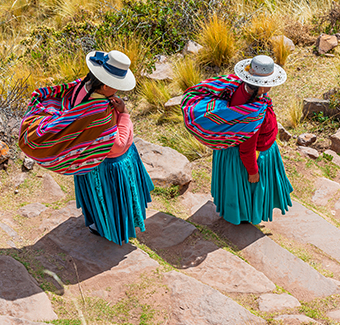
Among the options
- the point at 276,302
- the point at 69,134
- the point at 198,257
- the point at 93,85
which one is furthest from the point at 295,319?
the point at 93,85

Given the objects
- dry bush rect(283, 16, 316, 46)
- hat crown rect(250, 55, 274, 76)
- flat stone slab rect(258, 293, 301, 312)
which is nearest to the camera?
flat stone slab rect(258, 293, 301, 312)

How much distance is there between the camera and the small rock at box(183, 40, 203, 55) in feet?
21.3

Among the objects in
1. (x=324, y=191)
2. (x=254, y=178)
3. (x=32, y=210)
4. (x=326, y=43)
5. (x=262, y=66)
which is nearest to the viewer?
(x=262, y=66)

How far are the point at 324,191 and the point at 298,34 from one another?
3.67 metres

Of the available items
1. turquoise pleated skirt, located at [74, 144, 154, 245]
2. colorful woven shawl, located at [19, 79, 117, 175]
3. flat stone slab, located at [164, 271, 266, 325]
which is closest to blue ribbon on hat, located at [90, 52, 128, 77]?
colorful woven shawl, located at [19, 79, 117, 175]

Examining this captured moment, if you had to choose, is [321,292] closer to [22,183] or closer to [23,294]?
[23,294]

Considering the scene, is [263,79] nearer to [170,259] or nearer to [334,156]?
[170,259]

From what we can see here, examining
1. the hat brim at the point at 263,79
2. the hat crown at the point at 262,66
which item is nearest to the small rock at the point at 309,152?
the hat brim at the point at 263,79

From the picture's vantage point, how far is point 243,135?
2869 millimetres

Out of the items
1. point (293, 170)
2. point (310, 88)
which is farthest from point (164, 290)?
point (310, 88)

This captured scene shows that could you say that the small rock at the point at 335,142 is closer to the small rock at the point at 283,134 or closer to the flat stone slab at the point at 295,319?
the small rock at the point at 283,134

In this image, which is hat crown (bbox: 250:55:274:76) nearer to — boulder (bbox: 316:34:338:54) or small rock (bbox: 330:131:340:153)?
small rock (bbox: 330:131:340:153)

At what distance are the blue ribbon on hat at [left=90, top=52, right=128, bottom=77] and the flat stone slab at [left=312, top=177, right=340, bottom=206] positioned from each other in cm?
279

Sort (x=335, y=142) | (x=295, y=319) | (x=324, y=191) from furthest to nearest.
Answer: (x=335, y=142) < (x=324, y=191) < (x=295, y=319)
